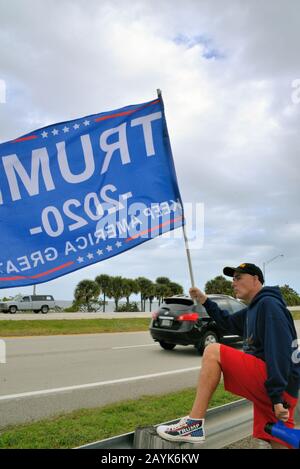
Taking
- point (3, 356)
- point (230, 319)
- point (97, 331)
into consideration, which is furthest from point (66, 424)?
point (97, 331)

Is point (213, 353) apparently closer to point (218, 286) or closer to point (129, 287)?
point (129, 287)

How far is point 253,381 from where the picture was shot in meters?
3.37

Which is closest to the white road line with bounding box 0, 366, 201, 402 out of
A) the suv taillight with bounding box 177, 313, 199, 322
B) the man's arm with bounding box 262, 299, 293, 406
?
the suv taillight with bounding box 177, 313, 199, 322

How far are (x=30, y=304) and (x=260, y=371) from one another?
146ft

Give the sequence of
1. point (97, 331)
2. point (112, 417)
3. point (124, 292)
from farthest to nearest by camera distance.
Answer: point (124, 292), point (97, 331), point (112, 417)

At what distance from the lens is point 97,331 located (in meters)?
21.5

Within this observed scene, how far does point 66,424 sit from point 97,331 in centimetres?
1645

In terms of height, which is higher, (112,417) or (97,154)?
(97,154)

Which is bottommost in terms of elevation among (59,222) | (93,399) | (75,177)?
(93,399)

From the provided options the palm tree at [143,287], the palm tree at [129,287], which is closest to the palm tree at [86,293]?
the palm tree at [129,287]

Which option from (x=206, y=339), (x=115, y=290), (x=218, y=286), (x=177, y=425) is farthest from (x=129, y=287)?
(x=177, y=425)

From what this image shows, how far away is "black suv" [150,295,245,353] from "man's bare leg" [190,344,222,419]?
346 inches

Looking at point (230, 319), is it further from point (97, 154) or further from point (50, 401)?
point (50, 401)
